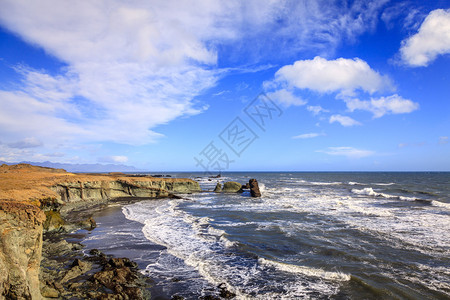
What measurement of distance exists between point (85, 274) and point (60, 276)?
78 cm

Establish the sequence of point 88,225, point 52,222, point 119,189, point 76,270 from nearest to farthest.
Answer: point 76,270 → point 52,222 → point 88,225 → point 119,189

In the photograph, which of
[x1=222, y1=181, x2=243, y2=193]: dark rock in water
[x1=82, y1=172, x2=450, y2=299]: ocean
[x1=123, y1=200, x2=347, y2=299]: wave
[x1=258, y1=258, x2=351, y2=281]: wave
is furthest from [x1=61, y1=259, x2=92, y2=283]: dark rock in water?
[x1=222, y1=181, x2=243, y2=193]: dark rock in water

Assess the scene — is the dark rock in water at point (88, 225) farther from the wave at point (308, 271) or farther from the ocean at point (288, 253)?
the wave at point (308, 271)

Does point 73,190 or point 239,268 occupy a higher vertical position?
point 73,190

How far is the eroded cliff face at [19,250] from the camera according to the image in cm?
546

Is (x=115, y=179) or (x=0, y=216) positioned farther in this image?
(x=115, y=179)

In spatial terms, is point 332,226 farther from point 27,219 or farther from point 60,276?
point 27,219

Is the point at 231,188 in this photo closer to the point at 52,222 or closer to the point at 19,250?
the point at 52,222

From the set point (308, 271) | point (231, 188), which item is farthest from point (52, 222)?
point (231, 188)

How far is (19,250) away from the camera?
19.0 feet

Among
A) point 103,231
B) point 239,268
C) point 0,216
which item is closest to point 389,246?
point 239,268

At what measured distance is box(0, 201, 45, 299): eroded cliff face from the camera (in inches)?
215

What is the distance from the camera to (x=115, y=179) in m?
34.3

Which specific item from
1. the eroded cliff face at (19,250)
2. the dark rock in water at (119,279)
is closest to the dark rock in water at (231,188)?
the dark rock in water at (119,279)
